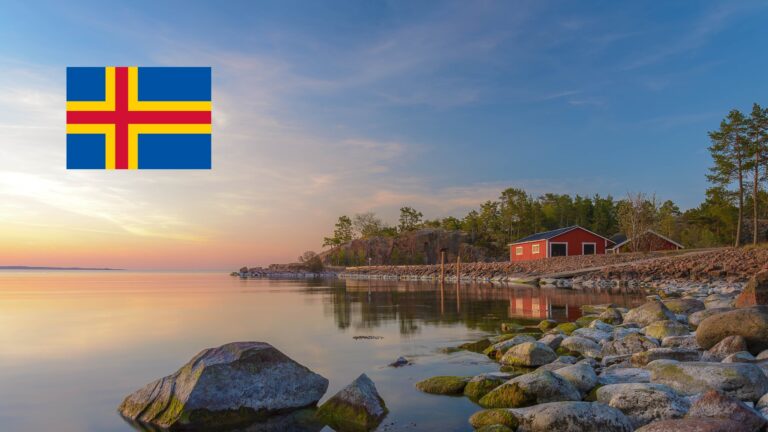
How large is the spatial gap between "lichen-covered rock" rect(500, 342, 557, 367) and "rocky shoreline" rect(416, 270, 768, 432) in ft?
0.06

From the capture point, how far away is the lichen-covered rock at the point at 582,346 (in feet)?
35.4

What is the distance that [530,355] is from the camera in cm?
1010

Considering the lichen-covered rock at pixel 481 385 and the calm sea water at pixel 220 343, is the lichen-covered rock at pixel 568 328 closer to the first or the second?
the calm sea water at pixel 220 343

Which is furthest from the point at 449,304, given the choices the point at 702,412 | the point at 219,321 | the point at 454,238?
the point at 454,238

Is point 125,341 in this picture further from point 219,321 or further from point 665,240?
point 665,240

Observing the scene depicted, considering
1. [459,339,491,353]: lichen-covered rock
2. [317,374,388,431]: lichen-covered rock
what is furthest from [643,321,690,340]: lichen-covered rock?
[317,374,388,431]: lichen-covered rock

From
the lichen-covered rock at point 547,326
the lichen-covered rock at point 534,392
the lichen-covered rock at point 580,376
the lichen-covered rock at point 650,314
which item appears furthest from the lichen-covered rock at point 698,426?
the lichen-covered rock at point 547,326

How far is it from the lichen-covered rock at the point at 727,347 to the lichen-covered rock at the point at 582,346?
2026 mm

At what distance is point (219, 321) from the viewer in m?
20.3

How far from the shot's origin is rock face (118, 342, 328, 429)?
23.5 ft

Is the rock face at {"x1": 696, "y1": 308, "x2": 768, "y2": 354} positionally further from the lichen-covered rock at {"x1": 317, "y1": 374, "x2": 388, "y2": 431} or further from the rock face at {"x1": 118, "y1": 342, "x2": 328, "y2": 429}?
the rock face at {"x1": 118, "y1": 342, "x2": 328, "y2": 429}

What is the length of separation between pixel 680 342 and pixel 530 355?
11.8 ft

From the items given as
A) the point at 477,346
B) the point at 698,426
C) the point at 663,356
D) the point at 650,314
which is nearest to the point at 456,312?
the point at 650,314

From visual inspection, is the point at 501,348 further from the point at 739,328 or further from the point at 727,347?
the point at 739,328
